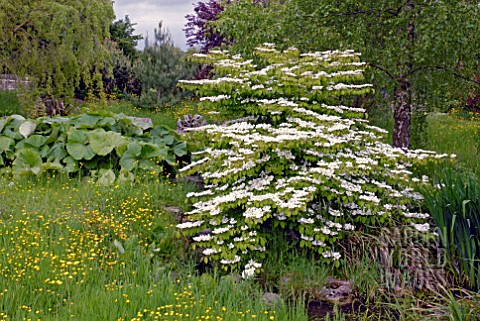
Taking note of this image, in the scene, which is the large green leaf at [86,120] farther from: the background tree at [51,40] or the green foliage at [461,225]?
the green foliage at [461,225]

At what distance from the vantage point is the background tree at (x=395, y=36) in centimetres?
708

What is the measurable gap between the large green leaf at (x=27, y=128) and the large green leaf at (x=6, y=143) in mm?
193

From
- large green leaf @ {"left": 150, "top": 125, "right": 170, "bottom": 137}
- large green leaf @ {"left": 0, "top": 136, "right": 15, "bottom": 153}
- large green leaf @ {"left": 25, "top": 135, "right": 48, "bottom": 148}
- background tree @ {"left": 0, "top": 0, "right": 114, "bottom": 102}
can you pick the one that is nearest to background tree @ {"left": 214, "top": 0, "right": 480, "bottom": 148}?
large green leaf @ {"left": 150, "top": 125, "right": 170, "bottom": 137}

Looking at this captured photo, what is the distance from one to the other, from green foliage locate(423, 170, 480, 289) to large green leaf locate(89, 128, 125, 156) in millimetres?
4132

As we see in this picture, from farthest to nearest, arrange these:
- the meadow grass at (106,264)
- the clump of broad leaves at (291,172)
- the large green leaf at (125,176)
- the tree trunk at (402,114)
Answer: the tree trunk at (402,114), the large green leaf at (125,176), the clump of broad leaves at (291,172), the meadow grass at (106,264)

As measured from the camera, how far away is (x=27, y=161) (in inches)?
277

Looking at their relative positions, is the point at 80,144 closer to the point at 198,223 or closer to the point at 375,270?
the point at 198,223

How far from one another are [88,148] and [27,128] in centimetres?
117

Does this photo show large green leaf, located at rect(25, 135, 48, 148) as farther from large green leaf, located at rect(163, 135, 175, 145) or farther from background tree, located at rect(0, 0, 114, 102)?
background tree, located at rect(0, 0, 114, 102)

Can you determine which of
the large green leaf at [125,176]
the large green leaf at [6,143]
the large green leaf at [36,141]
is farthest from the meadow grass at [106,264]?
the large green leaf at [6,143]

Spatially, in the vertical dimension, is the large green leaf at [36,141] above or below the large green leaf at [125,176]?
above

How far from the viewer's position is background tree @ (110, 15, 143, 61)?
19844 millimetres

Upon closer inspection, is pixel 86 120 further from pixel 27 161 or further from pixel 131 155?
pixel 131 155

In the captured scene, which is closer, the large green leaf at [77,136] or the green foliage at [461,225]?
the green foliage at [461,225]
